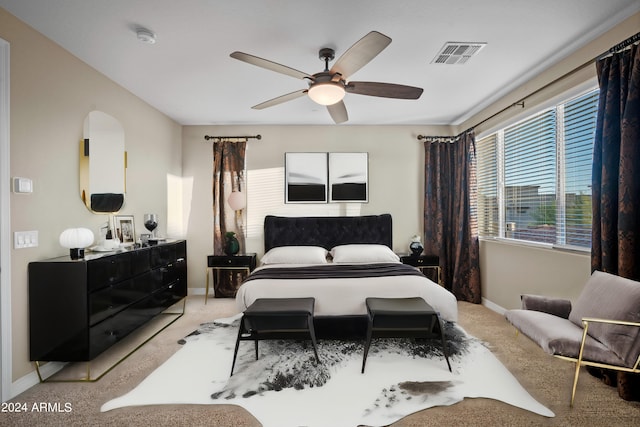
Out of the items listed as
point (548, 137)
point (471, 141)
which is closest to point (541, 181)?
point (548, 137)

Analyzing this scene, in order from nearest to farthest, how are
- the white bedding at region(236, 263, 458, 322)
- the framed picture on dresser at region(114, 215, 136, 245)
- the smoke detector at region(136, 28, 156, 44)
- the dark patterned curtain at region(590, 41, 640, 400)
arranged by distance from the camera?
Result: the dark patterned curtain at region(590, 41, 640, 400), the smoke detector at region(136, 28, 156, 44), the white bedding at region(236, 263, 458, 322), the framed picture on dresser at region(114, 215, 136, 245)

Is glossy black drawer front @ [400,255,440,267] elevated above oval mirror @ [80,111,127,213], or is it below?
below

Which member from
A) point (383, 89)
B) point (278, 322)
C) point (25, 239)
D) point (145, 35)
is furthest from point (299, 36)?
point (25, 239)

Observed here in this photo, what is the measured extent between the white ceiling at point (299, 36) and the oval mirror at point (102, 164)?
55 cm

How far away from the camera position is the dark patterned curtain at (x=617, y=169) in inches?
88.9

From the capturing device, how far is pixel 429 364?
2729 millimetres

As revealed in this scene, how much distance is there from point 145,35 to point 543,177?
4.01m

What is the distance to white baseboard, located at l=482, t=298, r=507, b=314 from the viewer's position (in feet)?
13.4

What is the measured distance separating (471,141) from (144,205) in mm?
4542

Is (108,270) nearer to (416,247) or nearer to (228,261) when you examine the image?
(228,261)

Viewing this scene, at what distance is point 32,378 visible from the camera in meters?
2.48

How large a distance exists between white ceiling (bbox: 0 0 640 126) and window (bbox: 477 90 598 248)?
56 centimetres

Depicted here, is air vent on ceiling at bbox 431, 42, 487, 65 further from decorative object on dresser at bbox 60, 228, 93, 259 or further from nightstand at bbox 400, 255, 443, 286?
decorative object on dresser at bbox 60, 228, 93, 259

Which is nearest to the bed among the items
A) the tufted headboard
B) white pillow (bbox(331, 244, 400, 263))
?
white pillow (bbox(331, 244, 400, 263))
